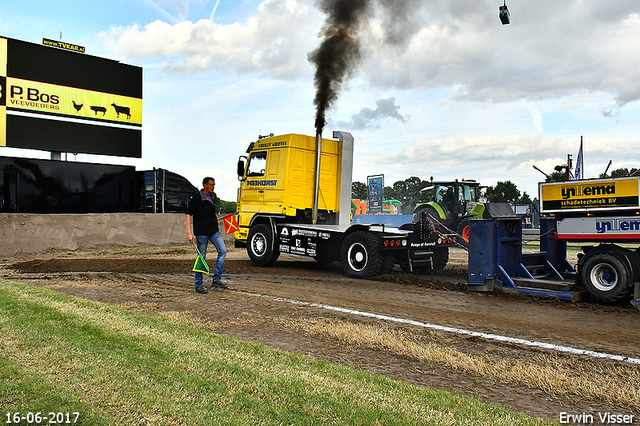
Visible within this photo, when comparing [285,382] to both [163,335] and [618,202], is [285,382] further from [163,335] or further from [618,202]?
[618,202]

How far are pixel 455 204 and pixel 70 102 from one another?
15.6m

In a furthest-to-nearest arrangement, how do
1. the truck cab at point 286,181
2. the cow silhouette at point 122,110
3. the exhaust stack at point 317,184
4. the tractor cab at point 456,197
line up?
the cow silhouette at point 122,110, the tractor cab at point 456,197, the exhaust stack at point 317,184, the truck cab at point 286,181

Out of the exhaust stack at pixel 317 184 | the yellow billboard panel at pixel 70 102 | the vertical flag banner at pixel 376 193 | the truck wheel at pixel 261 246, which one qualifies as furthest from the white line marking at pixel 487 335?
the vertical flag banner at pixel 376 193

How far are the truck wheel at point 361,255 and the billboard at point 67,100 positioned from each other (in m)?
13.5

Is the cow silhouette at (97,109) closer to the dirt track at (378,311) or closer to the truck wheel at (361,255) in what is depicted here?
the dirt track at (378,311)

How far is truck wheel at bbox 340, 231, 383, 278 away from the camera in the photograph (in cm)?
1103

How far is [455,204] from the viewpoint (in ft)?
68.0

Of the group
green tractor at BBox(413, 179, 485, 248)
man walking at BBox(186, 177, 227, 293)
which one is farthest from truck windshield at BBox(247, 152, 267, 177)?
green tractor at BBox(413, 179, 485, 248)

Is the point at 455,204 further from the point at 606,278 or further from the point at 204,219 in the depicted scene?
the point at 204,219

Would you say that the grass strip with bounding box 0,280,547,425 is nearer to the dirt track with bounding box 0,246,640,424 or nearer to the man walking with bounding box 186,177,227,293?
the dirt track with bounding box 0,246,640,424

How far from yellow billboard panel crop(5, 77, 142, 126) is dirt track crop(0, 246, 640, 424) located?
8582 mm

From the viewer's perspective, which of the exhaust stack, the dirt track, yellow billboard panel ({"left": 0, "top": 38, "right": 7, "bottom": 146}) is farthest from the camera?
yellow billboard panel ({"left": 0, "top": 38, "right": 7, "bottom": 146})

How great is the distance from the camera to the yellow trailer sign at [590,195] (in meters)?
7.66

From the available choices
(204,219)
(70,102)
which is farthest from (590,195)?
(70,102)
